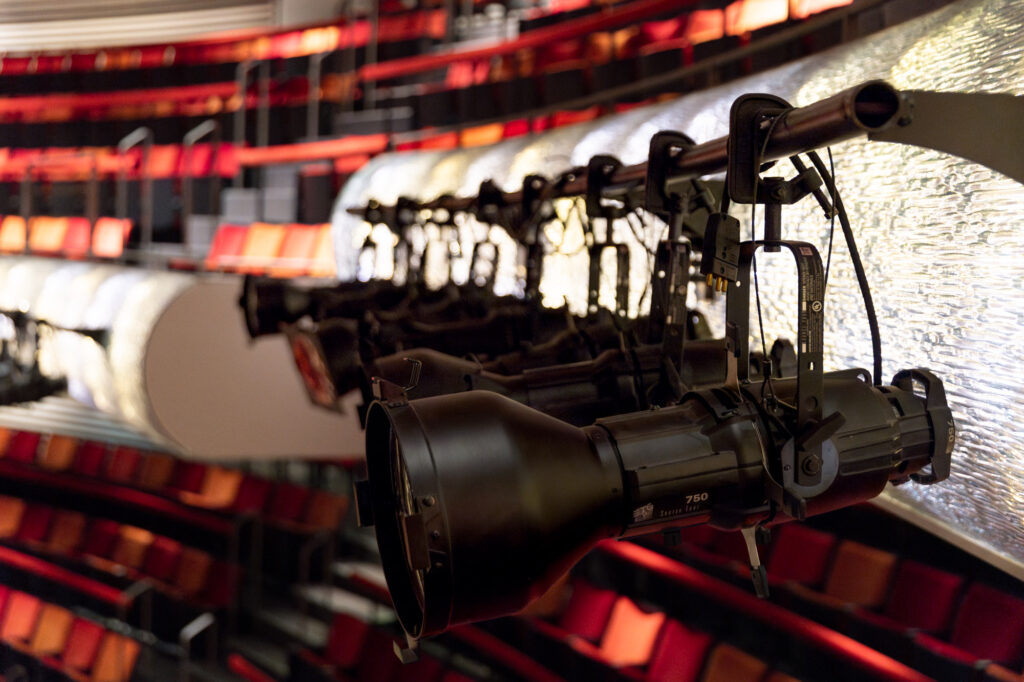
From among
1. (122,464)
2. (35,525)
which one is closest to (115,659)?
(122,464)

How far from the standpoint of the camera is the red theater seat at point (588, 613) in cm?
356

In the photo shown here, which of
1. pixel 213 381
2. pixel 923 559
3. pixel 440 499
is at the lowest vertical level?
pixel 923 559

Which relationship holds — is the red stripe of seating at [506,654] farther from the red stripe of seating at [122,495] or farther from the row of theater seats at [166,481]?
the red stripe of seating at [122,495]

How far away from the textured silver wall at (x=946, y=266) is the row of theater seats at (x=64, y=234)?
7.27 metres

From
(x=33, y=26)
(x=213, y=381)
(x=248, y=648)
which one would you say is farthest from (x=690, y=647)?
(x=33, y=26)

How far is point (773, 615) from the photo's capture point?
2.90m

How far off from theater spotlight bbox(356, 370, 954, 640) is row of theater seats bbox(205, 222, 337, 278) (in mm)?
5025

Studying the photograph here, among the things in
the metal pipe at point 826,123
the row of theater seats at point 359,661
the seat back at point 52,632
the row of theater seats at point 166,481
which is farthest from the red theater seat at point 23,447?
the metal pipe at point 826,123

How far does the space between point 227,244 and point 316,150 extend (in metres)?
0.91

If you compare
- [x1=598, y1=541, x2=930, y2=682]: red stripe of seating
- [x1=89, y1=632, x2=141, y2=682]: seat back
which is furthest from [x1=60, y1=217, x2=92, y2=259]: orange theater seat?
[x1=598, y1=541, x2=930, y2=682]: red stripe of seating

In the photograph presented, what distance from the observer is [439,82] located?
7.52 metres

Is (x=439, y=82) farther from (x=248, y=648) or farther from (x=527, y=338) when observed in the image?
(x=527, y=338)

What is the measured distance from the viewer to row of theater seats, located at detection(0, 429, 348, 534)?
19.6ft

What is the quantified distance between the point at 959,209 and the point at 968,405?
0.17 m
